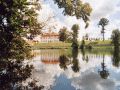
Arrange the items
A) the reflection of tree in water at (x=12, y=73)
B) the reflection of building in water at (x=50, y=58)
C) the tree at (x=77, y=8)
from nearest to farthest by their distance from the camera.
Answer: the reflection of tree in water at (x=12, y=73)
the tree at (x=77, y=8)
the reflection of building in water at (x=50, y=58)

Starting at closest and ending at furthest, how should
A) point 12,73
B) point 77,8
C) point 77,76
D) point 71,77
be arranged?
1. point 77,8
2. point 12,73
3. point 71,77
4. point 77,76

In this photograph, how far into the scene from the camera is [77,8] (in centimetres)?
2688

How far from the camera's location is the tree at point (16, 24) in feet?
92.5

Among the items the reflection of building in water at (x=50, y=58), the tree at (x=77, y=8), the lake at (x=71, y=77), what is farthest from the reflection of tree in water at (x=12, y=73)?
the reflection of building in water at (x=50, y=58)

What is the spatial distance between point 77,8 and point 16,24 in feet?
18.0

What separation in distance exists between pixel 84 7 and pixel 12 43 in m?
6.99

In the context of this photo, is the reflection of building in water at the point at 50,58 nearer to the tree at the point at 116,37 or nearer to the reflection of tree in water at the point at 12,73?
the reflection of tree in water at the point at 12,73

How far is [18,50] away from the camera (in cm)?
2875

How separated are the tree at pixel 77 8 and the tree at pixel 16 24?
10.6 feet

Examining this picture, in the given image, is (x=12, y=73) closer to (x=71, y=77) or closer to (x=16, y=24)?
(x=16, y=24)

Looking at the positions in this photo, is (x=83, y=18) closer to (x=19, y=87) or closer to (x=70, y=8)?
(x=70, y=8)

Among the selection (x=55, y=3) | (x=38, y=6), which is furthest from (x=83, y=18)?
(x=38, y=6)

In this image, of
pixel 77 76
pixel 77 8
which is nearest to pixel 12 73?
pixel 77 8

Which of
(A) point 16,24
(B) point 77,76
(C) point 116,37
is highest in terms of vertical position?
(A) point 16,24
